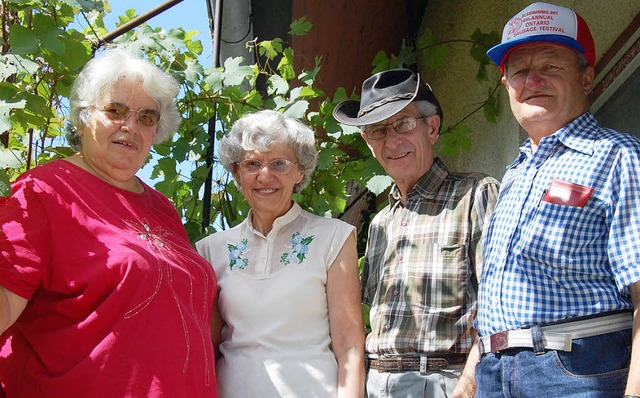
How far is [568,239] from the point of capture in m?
1.90

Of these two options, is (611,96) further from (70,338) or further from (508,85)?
(70,338)

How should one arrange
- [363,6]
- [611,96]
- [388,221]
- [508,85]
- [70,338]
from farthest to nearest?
[363,6], [611,96], [388,221], [508,85], [70,338]

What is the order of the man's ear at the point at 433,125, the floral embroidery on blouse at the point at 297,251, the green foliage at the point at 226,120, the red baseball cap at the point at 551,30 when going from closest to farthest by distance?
the red baseball cap at the point at 551,30 → the floral embroidery on blouse at the point at 297,251 → the man's ear at the point at 433,125 → the green foliage at the point at 226,120

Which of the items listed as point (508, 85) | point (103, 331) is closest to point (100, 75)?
point (103, 331)

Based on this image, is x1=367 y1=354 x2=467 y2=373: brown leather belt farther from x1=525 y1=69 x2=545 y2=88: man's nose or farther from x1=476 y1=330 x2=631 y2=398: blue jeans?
x1=525 y1=69 x2=545 y2=88: man's nose

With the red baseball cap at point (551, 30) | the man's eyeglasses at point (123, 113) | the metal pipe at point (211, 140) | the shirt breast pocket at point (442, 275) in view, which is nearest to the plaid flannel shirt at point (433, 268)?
the shirt breast pocket at point (442, 275)

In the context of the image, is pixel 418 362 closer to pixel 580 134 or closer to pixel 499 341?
pixel 499 341

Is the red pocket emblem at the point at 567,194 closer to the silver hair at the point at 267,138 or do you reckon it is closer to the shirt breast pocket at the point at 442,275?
the shirt breast pocket at the point at 442,275

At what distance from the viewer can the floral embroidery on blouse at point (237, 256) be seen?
253 centimetres

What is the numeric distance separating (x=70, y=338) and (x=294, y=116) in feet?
4.76

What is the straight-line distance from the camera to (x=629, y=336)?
1.86 meters

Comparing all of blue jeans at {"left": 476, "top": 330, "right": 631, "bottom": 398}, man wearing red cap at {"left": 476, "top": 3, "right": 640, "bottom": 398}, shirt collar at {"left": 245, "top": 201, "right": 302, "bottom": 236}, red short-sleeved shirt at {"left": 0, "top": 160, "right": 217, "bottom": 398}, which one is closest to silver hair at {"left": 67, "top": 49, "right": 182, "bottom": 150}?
red short-sleeved shirt at {"left": 0, "top": 160, "right": 217, "bottom": 398}

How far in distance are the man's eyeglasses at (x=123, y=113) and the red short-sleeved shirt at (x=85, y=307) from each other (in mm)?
219

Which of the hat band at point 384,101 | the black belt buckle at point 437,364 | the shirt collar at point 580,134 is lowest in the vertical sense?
the black belt buckle at point 437,364
